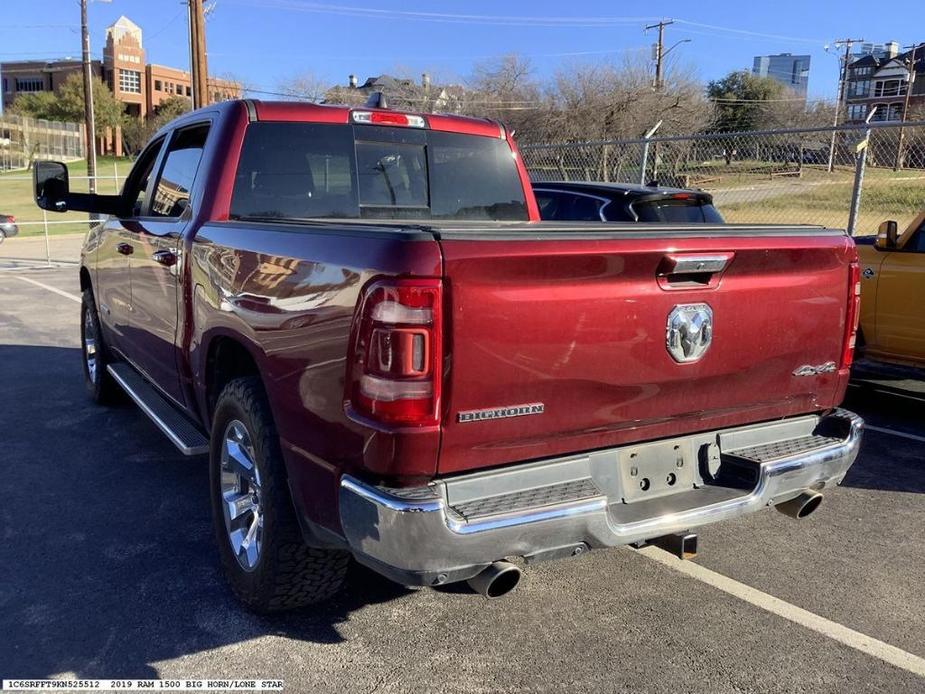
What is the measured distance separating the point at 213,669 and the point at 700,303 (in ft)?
7.30

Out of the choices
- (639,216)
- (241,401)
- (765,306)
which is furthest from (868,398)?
(241,401)

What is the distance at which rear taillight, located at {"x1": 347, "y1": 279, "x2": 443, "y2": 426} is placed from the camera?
2.52 m

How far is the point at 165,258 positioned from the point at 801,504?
127 inches

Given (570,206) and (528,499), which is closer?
A: (528,499)

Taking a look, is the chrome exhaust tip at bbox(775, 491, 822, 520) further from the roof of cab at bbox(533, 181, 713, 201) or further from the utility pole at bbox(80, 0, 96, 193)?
the utility pole at bbox(80, 0, 96, 193)

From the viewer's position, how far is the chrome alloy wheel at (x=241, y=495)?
3.38 meters

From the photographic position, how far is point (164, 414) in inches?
179

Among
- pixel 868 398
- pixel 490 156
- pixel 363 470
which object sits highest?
pixel 490 156

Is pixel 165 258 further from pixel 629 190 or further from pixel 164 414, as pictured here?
pixel 629 190

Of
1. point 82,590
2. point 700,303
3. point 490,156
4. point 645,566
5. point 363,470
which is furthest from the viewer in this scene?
point 490,156

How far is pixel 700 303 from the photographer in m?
3.06

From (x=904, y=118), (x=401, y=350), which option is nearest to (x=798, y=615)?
(x=401, y=350)

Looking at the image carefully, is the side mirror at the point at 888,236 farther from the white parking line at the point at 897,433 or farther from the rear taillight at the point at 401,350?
the rear taillight at the point at 401,350

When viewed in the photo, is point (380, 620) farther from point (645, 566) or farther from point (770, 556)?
point (770, 556)
